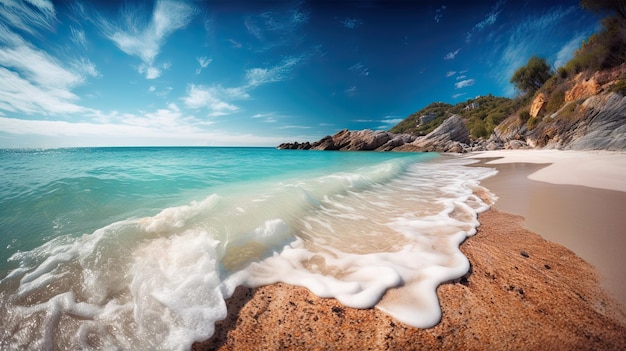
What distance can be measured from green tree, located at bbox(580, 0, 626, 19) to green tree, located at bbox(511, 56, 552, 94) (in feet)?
59.7

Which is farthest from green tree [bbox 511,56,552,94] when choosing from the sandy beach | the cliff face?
the sandy beach

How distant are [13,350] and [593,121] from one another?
91.1ft

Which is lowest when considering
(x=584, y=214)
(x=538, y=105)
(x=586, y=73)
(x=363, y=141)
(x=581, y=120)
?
(x=584, y=214)

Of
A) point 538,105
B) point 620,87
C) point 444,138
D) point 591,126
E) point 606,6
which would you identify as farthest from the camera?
point 444,138

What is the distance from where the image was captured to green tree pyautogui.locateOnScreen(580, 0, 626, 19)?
59.0 feet

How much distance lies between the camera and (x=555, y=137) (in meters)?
19.5

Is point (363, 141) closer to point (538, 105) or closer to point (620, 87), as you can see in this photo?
point (538, 105)

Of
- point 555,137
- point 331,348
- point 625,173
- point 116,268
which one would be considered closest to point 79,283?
point 116,268

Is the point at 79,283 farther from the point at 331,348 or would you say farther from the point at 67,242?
the point at 331,348

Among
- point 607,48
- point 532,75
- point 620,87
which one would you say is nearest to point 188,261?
point 620,87

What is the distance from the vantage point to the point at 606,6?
18.8 meters

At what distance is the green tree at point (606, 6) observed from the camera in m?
18.0

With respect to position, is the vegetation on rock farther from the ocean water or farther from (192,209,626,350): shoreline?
the ocean water

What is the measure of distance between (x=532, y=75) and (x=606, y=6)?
64.6 feet
